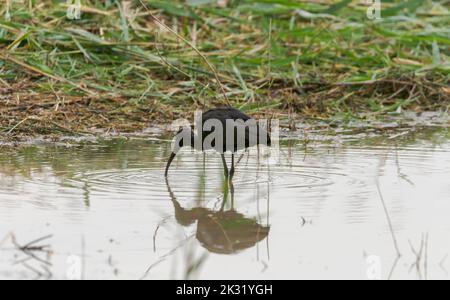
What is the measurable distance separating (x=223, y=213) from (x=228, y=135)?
1329mm

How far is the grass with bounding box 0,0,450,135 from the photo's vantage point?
9.48 m

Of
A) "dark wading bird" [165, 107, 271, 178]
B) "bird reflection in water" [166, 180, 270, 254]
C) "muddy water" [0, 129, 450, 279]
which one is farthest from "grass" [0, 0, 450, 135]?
"bird reflection in water" [166, 180, 270, 254]

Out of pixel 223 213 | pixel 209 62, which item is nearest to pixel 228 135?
pixel 223 213

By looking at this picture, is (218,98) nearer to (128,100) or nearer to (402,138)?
(128,100)

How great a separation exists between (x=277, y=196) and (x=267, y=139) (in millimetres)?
899

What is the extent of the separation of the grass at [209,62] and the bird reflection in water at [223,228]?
2860 mm

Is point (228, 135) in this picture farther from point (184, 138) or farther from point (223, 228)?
point (223, 228)

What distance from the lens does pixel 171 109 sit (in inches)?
376

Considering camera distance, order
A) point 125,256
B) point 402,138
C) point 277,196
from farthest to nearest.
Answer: point 402,138, point 277,196, point 125,256

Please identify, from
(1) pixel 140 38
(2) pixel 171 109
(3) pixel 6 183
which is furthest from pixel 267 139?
(1) pixel 140 38

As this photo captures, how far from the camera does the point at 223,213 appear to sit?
20.2ft

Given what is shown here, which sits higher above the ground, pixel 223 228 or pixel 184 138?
pixel 184 138

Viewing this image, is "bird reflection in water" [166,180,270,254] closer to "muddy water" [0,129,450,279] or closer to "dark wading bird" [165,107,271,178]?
"muddy water" [0,129,450,279]
